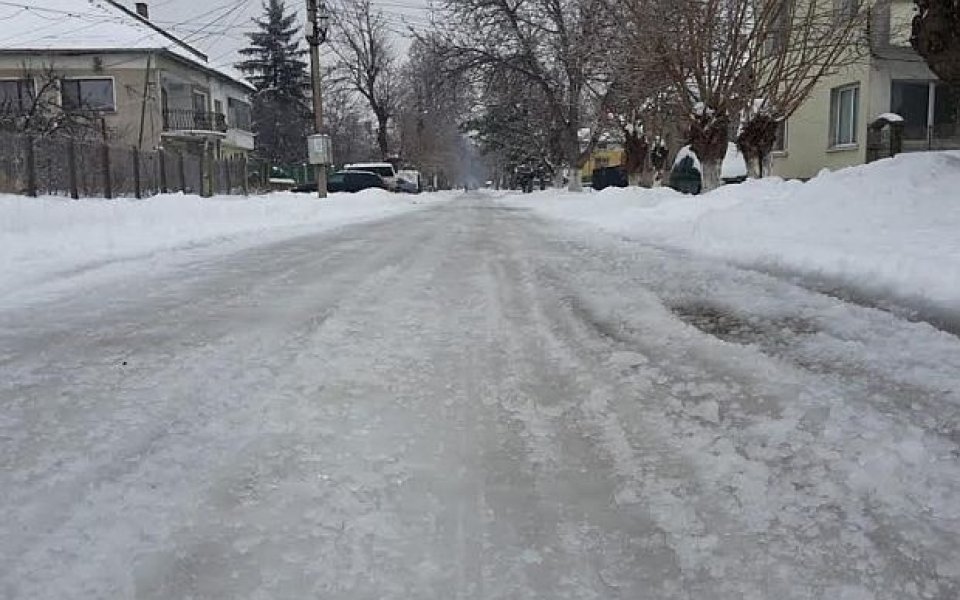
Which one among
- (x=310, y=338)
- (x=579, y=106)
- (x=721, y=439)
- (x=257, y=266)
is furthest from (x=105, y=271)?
(x=579, y=106)

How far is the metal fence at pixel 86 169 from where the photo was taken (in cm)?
1476

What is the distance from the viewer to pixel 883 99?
914 inches

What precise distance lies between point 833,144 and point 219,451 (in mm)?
26340

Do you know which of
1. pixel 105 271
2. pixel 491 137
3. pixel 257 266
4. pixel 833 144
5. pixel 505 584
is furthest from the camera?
pixel 491 137

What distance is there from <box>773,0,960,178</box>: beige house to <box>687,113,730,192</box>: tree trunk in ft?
17.8

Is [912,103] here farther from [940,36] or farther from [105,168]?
[105,168]

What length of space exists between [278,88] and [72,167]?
181 feet

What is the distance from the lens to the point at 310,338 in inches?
197

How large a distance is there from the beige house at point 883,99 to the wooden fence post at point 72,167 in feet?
66.4

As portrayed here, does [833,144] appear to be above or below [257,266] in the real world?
above

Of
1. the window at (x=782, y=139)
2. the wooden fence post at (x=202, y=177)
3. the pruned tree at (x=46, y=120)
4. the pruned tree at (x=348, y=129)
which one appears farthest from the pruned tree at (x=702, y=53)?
the pruned tree at (x=348, y=129)

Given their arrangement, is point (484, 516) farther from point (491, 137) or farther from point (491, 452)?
point (491, 137)

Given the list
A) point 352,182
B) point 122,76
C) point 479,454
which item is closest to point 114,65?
point 122,76

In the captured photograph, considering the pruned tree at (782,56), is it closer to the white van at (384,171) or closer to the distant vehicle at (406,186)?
the white van at (384,171)
